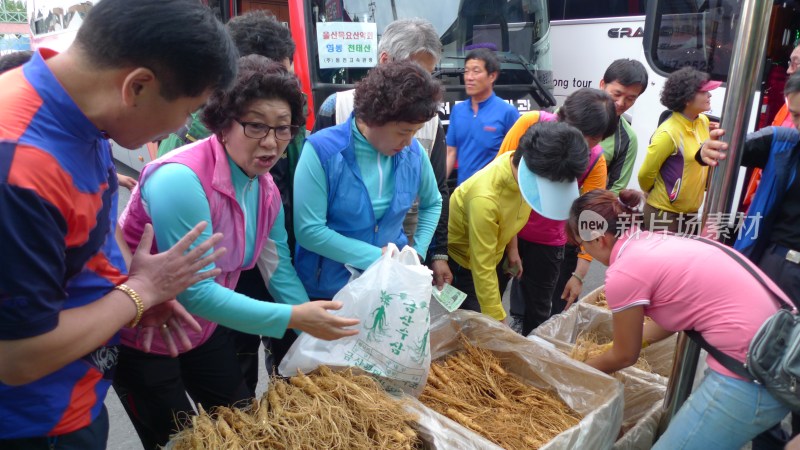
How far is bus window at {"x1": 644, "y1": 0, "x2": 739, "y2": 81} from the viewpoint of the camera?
203 inches

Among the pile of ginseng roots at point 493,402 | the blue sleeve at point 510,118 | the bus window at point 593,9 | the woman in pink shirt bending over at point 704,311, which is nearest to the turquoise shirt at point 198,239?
the pile of ginseng roots at point 493,402

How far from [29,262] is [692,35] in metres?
5.93

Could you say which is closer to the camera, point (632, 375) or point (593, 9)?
point (632, 375)

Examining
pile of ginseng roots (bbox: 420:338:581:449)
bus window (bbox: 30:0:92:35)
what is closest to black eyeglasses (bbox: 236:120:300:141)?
pile of ginseng roots (bbox: 420:338:581:449)

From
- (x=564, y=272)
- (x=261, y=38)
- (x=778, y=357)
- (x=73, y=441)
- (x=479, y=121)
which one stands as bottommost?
(x=564, y=272)

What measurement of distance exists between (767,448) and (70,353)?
252 cm

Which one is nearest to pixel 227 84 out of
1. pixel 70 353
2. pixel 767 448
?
pixel 70 353

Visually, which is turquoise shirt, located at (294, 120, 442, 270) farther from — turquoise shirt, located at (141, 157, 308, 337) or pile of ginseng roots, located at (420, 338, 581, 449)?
pile of ginseng roots, located at (420, 338, 581, 449)

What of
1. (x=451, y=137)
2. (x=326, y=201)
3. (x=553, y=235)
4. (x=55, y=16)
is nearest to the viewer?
(x=326, y=201)

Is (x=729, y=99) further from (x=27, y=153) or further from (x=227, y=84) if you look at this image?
(x=27, y=153)

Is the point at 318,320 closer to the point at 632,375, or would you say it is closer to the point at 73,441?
the point at 73,441

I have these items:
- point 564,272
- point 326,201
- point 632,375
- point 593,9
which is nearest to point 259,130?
point 326,201

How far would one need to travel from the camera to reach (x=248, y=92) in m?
1.61

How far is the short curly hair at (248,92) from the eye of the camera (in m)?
1.61
